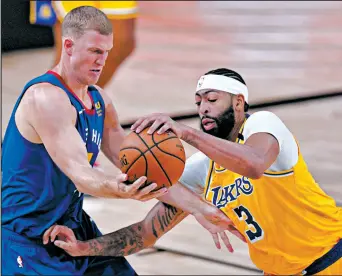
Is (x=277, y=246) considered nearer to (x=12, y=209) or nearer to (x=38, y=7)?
(x=12, y=209)

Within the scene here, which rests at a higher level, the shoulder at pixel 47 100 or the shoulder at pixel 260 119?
the shoulder at pixel 47 100

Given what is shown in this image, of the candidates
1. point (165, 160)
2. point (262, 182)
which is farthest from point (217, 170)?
point (165, 160)

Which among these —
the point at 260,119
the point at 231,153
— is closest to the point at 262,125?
the point at 260,119

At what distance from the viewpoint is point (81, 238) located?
15.5 feet

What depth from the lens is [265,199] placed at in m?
4.56

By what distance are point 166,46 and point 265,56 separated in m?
1.65

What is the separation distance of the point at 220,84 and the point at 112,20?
5157mm

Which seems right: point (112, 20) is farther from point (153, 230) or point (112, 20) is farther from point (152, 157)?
point (152, 157)

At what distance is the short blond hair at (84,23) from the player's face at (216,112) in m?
0.58

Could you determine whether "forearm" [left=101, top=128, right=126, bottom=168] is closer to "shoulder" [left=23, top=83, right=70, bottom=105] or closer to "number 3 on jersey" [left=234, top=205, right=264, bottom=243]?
"shoulder" [left=23, top=83, right=70, bottom=105]

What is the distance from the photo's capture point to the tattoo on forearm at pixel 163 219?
16.4 ft

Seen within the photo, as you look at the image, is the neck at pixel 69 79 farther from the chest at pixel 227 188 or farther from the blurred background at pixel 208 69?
the blurred background at pixel 208 69

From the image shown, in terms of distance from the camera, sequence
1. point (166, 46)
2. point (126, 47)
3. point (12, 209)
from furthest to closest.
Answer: point (166, 46) < point (126, 47) < point (12, 209)

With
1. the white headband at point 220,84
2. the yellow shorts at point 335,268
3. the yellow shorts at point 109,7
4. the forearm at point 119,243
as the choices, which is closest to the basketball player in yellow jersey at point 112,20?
the yellow shorts at point 109,7
